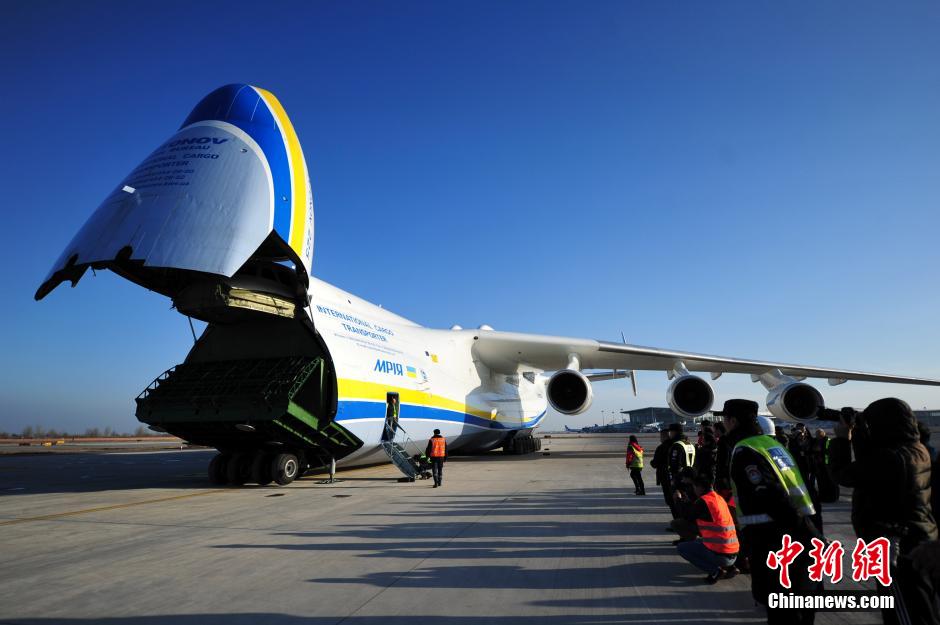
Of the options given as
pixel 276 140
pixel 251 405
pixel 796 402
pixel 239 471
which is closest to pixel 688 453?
pixel 251 405

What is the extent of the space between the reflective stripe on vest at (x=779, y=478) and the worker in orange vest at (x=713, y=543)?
1308 mm

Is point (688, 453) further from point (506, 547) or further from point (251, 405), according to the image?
point (251, 405)

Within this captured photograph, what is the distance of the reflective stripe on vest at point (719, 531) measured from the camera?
4.16m

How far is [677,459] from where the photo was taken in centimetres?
602

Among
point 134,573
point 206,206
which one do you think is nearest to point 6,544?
point 134,573

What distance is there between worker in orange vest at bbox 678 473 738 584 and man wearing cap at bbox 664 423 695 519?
1.13 m

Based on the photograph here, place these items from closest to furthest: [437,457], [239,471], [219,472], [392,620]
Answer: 1. [392,620]
2. [437,457]
3. [239,471]
4. [219,472]

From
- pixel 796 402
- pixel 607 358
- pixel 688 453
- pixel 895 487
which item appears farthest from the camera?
pixel 607 358

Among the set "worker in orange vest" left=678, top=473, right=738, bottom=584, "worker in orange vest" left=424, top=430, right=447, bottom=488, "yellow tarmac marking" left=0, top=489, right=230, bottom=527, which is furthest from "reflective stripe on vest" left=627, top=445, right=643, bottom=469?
"yellow tarmac marking" left=0, top=489, right=230, bottom=527

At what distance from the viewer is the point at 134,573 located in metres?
4.52

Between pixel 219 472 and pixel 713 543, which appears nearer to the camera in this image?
pixel 713 543

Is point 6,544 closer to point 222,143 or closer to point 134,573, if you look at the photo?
point 134,573

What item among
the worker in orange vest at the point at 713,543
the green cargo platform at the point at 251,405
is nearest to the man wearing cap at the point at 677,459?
the worker in orange vest at the point at 713,543

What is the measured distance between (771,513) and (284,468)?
32.8 ft
